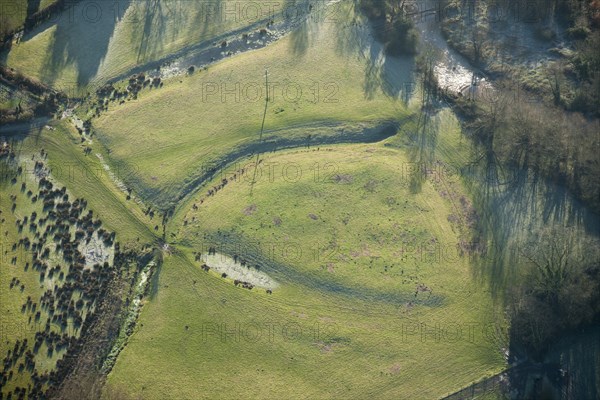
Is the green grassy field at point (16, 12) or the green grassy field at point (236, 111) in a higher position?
the green grassy field at point (16, 12)

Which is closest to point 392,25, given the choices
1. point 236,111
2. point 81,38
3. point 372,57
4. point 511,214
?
point 372,57

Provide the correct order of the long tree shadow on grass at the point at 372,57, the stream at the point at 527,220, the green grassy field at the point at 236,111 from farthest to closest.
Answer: the long tree shadow on grass at the point at 372,57 < the green grassy field at the point at 236,111 < the stream at the point at 527,220

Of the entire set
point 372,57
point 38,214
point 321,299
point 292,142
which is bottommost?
point 321,299

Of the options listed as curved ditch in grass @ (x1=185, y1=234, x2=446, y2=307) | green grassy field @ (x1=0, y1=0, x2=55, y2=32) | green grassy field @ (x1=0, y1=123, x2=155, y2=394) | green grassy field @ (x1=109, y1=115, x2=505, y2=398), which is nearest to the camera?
Result: green grassy field @ (x1=109, y1=115, x2=505, y2=398)

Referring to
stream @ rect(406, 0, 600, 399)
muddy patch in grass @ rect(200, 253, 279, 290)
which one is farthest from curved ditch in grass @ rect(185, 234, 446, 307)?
stream @ rect(406, 0, 600, 399)

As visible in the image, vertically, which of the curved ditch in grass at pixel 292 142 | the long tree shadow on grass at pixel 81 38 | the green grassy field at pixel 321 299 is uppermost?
the long tree shadow on grass at pixel 81 38

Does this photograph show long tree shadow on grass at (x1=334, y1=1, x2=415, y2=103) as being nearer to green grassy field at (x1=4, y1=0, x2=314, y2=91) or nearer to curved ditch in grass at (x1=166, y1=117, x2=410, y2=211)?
curved ditch in grass at (x1=166, y1=117, x2=410, y2=211)

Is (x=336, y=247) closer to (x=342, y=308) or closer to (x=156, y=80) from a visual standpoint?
(x=342, y=308)

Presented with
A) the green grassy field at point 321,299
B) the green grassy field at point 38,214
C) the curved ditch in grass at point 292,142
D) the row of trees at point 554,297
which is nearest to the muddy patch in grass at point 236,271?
the green grassy field at point 321,299

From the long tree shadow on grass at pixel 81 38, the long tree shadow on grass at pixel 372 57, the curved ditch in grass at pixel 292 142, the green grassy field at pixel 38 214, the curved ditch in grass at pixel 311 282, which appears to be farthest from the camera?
the long tree shadow on grass at pixel 372 57

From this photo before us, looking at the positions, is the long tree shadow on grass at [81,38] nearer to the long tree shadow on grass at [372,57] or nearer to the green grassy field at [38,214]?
the green grassy field at [38,214]

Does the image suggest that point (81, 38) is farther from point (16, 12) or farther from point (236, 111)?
point (236, 111)
